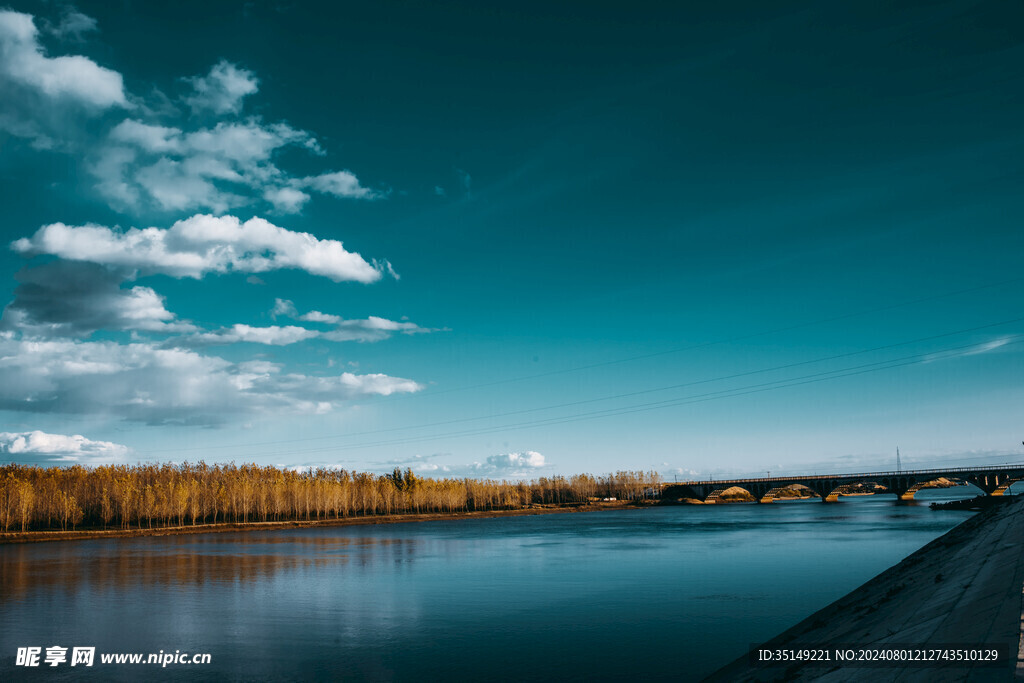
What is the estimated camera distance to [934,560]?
34.1m

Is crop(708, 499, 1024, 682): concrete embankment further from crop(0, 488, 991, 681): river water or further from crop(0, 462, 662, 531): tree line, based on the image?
Result: crop(0, 462, 662, 531): tree line

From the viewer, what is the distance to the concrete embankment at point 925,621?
37.4 feet

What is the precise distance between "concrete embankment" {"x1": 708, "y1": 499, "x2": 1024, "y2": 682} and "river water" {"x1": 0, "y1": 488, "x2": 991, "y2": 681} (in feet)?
7.90

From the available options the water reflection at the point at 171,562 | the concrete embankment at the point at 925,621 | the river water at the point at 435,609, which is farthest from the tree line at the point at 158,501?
the concrete embankment at the point at 925,621

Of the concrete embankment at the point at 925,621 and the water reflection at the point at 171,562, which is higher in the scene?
the concrete embankment at the point at 925,621

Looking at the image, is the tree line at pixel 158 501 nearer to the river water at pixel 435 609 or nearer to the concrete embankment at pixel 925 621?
the river water at pixel 435 609

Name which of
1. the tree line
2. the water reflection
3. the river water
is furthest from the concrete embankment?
the tree line

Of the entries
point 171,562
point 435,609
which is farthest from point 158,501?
point 435,609

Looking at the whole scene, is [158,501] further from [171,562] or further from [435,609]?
[435,609]

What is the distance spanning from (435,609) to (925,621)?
2426 centimetres

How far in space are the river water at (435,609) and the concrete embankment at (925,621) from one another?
2407 millimetres

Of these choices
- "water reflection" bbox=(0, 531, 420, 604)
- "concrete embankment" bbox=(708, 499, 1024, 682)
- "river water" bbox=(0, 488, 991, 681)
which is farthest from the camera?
"water reflection" bbox=(0, 531, 420, 604)

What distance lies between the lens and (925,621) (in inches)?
664

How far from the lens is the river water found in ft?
74.2
